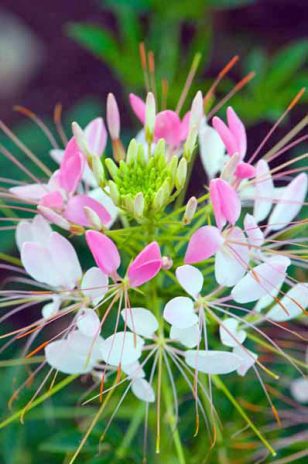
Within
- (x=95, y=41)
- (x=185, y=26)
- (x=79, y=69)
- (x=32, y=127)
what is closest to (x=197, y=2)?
(x=95, y=41)

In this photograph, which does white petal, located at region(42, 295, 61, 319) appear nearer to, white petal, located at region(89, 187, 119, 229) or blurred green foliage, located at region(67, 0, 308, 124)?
white petal, located at region(89, 187, 119, 229)

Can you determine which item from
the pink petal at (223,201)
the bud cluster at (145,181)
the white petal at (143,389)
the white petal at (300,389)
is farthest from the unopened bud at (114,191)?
the white petal at (300,389)

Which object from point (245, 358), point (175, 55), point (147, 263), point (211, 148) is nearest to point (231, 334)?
point (245, 358)

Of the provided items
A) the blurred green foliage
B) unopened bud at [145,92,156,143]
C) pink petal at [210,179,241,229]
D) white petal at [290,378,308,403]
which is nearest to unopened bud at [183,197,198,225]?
pink petal at [210,179,241,229]

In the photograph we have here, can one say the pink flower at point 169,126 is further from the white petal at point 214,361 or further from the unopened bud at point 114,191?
the white petal at point 214,361

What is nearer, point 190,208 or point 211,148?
point 190,208

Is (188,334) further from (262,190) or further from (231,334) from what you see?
(262,190)

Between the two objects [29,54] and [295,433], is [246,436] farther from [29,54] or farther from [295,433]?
[29,54]
